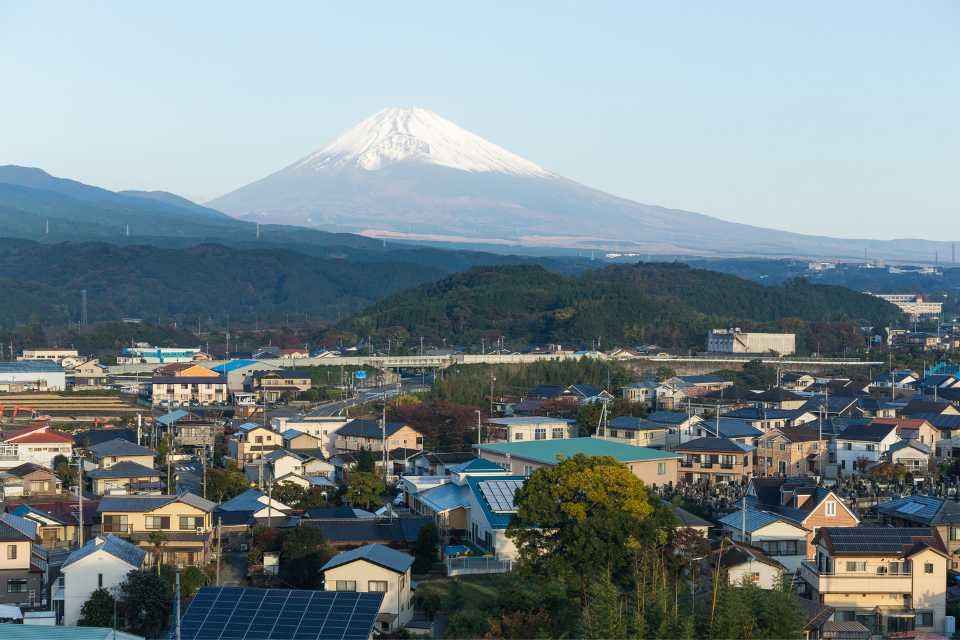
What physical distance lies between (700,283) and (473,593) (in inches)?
1659

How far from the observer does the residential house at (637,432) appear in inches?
693

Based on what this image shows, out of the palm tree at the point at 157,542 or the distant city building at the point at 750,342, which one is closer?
the palm tree at the point at 157,542

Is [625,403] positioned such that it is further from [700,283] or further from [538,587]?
[700,283]

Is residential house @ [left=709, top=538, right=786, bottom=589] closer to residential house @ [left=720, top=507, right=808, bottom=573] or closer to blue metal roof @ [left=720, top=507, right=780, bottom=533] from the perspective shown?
residential house @ [left=720, top=507, right=808, bottom=573]

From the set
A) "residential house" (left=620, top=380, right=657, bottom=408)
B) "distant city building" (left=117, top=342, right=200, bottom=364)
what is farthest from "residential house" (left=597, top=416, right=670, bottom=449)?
"distant city building" (left=117, top=342, right=200, bottom=364)

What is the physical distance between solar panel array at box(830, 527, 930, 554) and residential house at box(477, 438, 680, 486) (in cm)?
413

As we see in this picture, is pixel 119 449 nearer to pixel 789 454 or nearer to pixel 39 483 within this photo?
pixel 39 483

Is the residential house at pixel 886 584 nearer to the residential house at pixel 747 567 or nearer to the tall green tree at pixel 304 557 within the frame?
the residential house at pixel 747 567

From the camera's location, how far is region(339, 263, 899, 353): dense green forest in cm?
3622

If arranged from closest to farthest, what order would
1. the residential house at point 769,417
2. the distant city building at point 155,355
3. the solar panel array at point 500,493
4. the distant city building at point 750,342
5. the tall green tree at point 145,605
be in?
1. the tall green tree at point 145,605
2. the solar panel array at point 500,493
3. the residential house at point 769,417
4. the distant city building at point 155,355
5. the distant city building at point 750,342

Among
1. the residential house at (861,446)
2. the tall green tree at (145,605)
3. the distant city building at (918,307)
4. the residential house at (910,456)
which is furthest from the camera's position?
the distant city building at (918,307)

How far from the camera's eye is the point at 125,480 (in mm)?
14711

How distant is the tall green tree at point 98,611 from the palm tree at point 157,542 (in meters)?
1.06

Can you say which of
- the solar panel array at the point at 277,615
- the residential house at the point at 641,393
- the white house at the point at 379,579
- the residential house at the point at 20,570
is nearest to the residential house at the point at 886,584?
the white house at the point at 379,579
